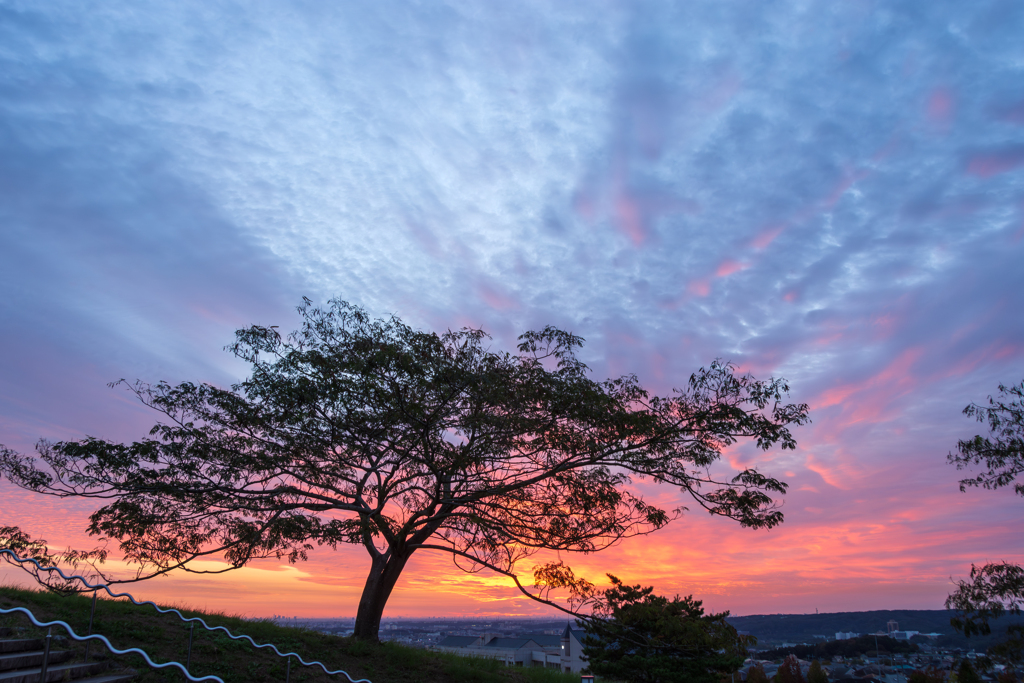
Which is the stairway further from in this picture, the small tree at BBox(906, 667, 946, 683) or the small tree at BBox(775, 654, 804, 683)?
the small tree at BBox(775, 654, 804, 683)

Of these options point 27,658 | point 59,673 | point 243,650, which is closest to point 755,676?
point 243,650

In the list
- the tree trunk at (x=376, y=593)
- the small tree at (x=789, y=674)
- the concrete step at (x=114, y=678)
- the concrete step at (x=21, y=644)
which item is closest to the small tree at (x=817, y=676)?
the small tree at (x=789, y=674)

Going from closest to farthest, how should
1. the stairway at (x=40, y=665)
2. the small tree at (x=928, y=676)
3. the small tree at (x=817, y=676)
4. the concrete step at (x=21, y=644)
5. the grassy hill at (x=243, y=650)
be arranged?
the stairway at (x=40, y=665) → the concrete step at (x=21, y=644) → the grassy hill at (x=243, y=650) → the small tree at (x=928, y=676) → the small tree at (x=817, y=676)

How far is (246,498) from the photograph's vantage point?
577 inches

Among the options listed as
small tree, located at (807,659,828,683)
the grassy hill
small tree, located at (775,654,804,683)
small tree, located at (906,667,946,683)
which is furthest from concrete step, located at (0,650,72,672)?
small tree, located at (807,659,828,683)

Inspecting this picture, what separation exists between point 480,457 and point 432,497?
1.77 m

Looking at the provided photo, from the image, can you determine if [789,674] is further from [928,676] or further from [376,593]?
[376,593]

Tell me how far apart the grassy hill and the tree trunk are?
0.56 meters

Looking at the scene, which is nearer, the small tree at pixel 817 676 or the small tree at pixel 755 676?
the small tree at pixel 817 676

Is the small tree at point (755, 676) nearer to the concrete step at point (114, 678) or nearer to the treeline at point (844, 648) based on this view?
the treeline at point (844, 648)

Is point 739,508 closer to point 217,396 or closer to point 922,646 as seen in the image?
point 217,396

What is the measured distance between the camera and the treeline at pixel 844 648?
11212 centimetres

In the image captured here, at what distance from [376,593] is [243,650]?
401cm

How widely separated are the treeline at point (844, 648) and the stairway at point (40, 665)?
13409 centimetres
